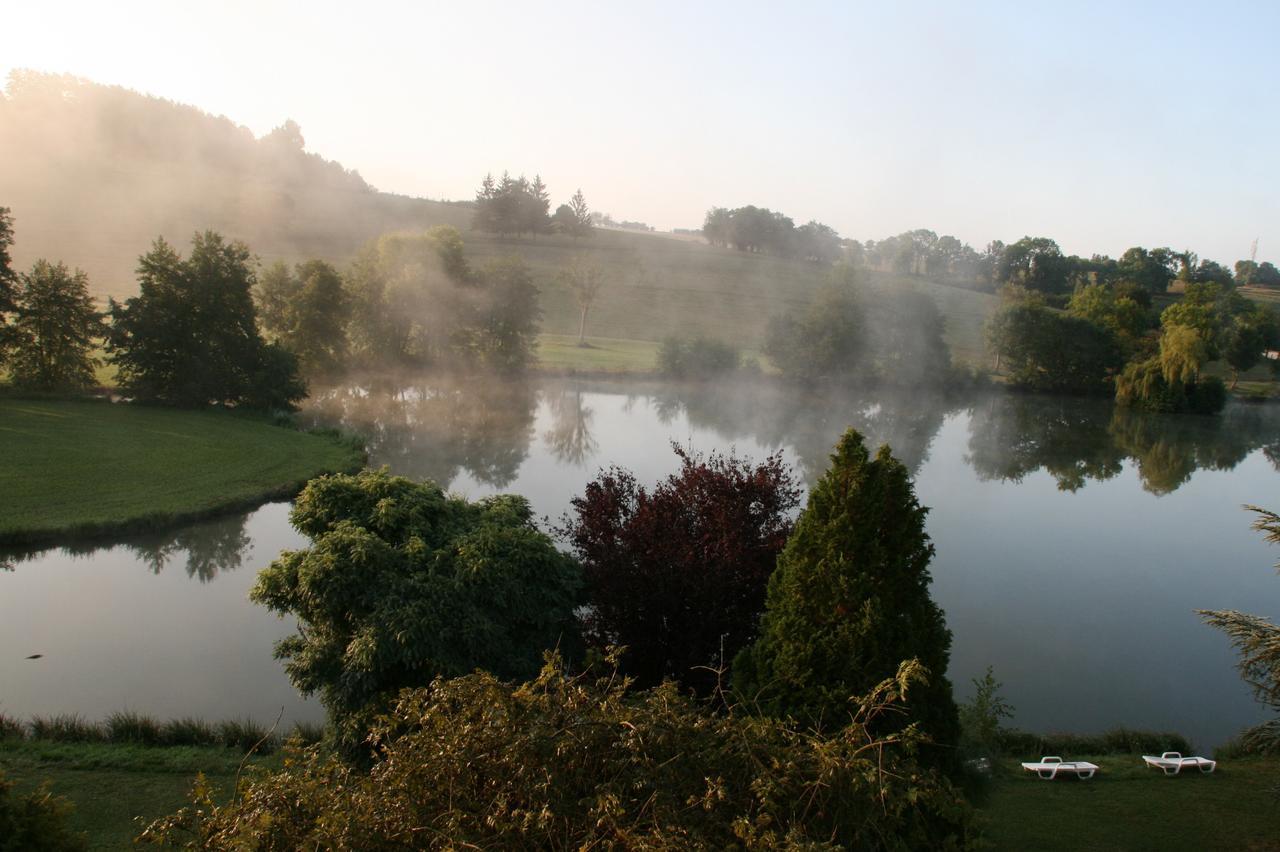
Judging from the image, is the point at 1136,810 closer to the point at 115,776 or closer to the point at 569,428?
the point at 115,776

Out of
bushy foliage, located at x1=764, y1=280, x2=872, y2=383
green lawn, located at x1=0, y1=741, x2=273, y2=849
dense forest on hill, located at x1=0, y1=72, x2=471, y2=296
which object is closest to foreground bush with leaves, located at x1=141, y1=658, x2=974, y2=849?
Result: green lawn, located at x1=0, y1=741, x2=273, y2=849

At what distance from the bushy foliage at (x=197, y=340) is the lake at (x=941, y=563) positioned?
3.41 metres

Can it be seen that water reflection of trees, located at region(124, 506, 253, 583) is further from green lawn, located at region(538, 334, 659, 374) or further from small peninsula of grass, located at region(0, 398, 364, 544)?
green lawn, located at region(538, 334, 659, 374)

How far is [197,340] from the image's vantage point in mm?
29453

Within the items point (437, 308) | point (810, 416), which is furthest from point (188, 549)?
point (437, 308)

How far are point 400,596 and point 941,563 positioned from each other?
12491 mm

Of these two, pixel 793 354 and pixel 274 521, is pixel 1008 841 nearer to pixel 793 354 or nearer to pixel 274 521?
pixel 274 521

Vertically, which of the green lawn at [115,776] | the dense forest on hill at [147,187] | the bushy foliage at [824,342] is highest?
the dense forest on hill at [147,187]

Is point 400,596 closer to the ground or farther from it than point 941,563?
farther from it

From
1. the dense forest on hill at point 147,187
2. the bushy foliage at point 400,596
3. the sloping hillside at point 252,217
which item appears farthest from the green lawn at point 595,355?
the bushy foliage at point 400,596

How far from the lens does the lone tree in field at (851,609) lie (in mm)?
5770

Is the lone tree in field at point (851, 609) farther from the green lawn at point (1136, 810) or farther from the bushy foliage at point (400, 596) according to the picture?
the bushy foliage at point (400, 596)

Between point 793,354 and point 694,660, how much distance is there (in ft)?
144

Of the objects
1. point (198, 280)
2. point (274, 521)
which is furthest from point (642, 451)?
point (198, 280)
